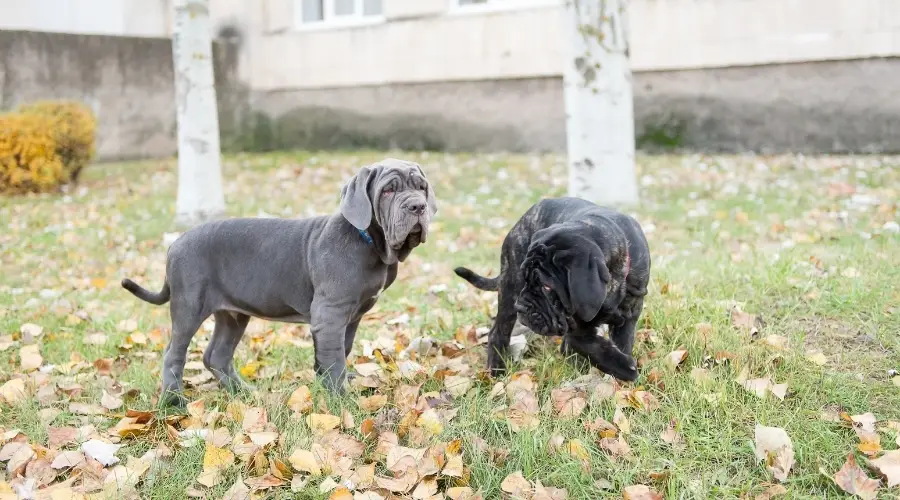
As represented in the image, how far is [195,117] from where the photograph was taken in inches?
358

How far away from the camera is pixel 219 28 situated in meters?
17.5

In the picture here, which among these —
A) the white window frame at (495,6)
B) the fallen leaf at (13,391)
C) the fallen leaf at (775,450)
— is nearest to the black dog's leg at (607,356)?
the fallen leaf at (775,450)

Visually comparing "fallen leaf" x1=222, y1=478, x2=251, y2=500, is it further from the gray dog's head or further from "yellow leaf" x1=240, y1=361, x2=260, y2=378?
"yellow leaf" x1=240, y1=361, x2=260, y2=378

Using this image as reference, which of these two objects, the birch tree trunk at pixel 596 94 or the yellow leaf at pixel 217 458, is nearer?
the yellow leaf at pixel 217 458

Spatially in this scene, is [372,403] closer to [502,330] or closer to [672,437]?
[502,330]

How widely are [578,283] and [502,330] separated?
2.53ft

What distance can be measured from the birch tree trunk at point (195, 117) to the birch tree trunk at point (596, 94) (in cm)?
388

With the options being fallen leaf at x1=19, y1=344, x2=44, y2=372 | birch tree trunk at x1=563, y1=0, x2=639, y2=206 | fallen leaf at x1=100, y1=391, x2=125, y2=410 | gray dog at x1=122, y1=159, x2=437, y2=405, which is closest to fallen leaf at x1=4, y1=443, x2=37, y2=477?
fallen leaf at x1=100, y1=391, x2=125, y2=410

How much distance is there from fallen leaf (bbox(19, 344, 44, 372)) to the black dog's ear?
3.28m

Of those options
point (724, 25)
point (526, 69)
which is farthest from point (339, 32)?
point (724, 25)

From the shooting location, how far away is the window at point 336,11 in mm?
16811

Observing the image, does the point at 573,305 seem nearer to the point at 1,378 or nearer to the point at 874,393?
the point at 874,393

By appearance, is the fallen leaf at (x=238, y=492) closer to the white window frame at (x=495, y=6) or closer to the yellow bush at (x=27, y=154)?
the yellow bush at (x=27, y=154)

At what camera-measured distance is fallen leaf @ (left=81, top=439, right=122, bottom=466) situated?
3568 mm
